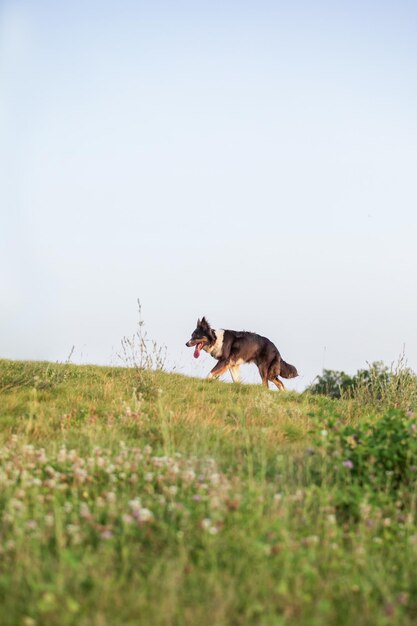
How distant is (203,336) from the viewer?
19.9 metres

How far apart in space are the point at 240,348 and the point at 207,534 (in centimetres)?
1508

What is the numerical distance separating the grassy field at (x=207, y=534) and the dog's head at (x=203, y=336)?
37.1 ft

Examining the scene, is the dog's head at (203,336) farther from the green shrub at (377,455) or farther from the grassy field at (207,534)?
the green shrub at (377,455)

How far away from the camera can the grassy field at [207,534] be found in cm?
404

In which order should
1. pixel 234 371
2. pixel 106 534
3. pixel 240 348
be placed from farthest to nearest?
1. pixel 240 348
2. pixel 234 371
3. pixel 106 534

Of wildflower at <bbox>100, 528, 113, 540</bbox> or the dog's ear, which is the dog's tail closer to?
the dog's ear

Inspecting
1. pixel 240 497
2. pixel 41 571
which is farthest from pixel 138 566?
pixel 240 497

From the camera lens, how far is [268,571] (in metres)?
4.32

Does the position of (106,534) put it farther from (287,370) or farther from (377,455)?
(287,370)

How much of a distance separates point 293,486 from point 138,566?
2.21 metres

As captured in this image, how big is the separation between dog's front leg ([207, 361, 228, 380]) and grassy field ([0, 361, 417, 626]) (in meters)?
10.2

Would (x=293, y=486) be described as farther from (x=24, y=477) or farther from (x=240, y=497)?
(x=24, y=477)

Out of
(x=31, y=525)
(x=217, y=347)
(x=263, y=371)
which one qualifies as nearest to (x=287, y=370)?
(x=263, y=371)

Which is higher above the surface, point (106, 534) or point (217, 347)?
point (217, 347)
